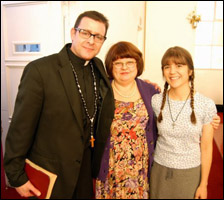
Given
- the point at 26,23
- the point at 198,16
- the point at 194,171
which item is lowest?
the point at 194,171

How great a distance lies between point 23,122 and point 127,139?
0.72 m

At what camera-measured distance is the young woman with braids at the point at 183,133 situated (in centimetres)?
142

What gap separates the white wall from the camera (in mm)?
5289

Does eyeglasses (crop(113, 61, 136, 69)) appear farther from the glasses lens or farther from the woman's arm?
the woman's arm

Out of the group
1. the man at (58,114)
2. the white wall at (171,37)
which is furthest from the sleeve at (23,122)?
the white wall at (171,37)

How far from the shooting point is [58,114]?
4.03 ft

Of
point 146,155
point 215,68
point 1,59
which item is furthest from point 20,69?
point 215,68

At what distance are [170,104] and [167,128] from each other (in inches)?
6.7

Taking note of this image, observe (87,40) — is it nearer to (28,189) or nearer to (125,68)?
(125,68)

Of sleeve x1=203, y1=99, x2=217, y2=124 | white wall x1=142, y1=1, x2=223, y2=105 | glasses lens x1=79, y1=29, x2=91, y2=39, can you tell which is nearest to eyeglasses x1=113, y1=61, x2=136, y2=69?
glasses lens x1=79, y1=29, x2=91, y2=39

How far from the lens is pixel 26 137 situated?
1.21 metres

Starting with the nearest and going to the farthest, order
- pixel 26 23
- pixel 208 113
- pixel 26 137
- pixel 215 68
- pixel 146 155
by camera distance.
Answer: pixel 26 137
pixel 208 113
pixel 146 155
pixel 26 23
pixel 215 68

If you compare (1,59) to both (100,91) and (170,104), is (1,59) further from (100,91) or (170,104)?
(170,104)

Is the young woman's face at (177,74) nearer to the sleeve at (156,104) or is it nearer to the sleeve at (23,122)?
the sleeve at (156,104)
